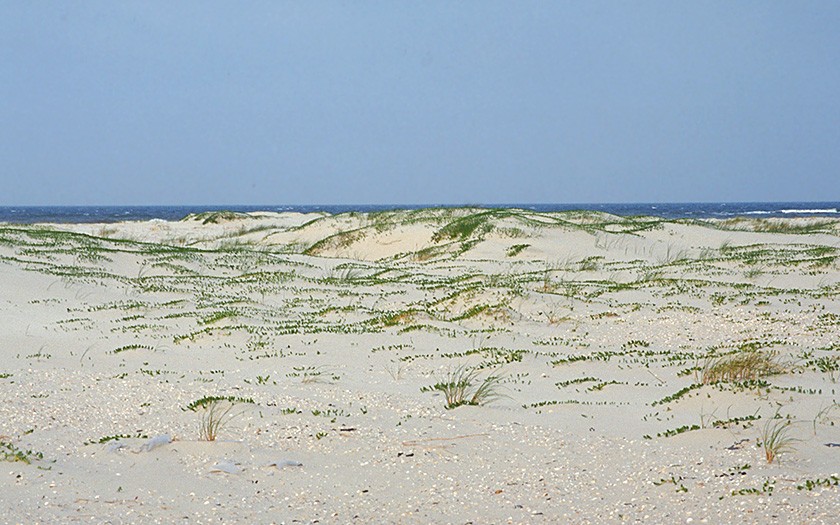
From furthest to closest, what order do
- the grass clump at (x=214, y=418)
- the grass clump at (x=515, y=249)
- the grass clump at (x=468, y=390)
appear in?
the grass clump at (x=515, y=249)
the grass clump at (x=468, y=390)
the grass clump at (x=214, y=418)

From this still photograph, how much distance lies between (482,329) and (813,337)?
546 centimetres

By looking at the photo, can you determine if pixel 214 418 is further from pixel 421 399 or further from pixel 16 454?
pixel 421 399

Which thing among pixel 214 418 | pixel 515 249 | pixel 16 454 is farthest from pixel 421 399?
pixel 515 249

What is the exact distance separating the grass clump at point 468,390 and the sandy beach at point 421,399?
0.04 meters

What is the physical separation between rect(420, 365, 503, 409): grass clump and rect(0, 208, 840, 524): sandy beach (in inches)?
1.6

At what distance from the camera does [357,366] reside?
11.8m

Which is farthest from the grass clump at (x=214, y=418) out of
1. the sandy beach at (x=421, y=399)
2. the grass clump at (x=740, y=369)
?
the grass clump at (x=740, y=369)

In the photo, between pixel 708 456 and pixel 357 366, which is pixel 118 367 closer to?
pixel 357 366

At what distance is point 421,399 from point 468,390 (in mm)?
628

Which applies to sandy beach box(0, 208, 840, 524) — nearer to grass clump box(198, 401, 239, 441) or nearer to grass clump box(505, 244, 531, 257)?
grass clump box(198, 401, 239, 441)

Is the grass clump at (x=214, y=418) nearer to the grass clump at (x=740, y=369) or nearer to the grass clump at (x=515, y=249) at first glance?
the grass clump at (x=740, y=369)

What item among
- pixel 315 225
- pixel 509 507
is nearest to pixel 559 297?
pixel 509 507

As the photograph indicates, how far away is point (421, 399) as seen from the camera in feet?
31.7

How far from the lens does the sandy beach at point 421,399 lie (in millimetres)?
6371
